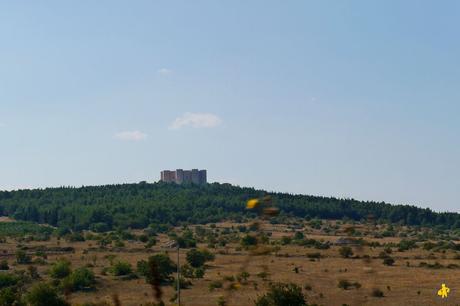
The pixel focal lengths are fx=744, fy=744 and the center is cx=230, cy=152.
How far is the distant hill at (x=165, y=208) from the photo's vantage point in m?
140

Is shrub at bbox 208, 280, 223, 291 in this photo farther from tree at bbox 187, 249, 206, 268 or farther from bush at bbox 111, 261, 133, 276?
tree at bbox 187, 249, 206, 268

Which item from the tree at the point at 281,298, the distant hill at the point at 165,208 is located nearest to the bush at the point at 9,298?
the tree at the point at 281,298

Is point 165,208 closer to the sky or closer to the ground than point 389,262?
closer to the sky

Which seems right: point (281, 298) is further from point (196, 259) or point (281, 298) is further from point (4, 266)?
point (4, 266)

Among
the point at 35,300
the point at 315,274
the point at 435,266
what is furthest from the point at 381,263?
the point at 35,300

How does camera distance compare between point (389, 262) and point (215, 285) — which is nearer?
point (215, 285)

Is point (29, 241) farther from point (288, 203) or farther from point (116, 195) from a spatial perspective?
point (116, 195)

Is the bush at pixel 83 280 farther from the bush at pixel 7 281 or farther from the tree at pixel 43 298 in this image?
the tree at pixel 43 298

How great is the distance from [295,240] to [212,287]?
46.2 meters

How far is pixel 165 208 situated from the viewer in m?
151

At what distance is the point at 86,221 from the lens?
137 metres

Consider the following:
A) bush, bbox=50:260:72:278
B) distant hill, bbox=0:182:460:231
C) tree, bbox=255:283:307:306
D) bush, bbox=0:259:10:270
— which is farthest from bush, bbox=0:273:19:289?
distant hill, bbox=0:182:460:231

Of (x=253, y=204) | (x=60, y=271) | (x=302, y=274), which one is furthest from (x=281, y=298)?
(x=253, y=204)

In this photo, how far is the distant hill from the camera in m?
140
